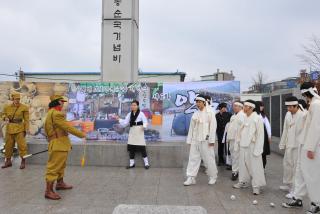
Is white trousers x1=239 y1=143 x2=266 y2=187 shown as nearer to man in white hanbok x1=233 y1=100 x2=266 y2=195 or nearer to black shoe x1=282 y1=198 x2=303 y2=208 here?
man in white hanbok x1=233 y1=100 x2=266 y2=195

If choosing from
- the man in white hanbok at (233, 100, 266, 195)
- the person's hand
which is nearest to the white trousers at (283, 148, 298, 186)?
A: the man in white hanbok at (233, 100, 266, 195)

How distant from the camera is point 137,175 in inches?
357

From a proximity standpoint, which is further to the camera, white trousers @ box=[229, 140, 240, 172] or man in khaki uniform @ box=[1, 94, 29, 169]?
man in khaki uniform @ box=[1, 94, 29, 169]

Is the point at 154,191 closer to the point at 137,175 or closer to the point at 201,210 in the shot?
the point at 137,175

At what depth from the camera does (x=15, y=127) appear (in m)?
9.85

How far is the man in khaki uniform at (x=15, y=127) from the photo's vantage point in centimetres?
984

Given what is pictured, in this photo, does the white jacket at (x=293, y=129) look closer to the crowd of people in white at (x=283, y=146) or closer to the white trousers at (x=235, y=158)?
the crowd of people in white at (x=283, y=146)

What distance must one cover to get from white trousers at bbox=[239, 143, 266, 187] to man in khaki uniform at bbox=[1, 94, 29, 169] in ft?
18.3

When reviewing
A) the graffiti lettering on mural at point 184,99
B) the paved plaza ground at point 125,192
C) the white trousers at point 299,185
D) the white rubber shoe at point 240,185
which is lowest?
the paved plaza ground at point 125,192

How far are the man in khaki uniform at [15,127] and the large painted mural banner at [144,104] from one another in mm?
1673

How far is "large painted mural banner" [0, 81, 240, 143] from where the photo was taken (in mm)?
11328

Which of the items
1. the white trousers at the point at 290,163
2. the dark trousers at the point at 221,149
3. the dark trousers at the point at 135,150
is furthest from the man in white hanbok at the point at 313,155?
the dark trousers at the point at 135,150

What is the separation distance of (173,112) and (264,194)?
4.59 metres

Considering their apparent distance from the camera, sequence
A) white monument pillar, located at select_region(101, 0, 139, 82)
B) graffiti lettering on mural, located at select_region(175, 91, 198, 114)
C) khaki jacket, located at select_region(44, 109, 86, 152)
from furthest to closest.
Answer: white monument pillar, located at select_region(101, 0, 139, 82) < graffiti lettering on mural, located at select_region(175, 91, 198, 114) < khaki jacket, located at select_region(44, 109, 86, 152)
